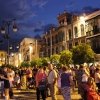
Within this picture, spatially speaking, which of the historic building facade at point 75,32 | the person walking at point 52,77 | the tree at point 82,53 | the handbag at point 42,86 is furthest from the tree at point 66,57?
the person walking at point 52,77

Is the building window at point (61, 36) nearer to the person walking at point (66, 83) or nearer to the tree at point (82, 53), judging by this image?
the tree at point (82, 53)

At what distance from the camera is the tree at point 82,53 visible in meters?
31.8

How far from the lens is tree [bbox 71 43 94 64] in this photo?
31.8 meters

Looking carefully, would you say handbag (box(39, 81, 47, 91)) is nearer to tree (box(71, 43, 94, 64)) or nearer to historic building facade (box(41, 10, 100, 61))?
historic building facade (box(41, 10, 100, 61))

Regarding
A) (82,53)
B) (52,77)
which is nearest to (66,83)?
(52,77)

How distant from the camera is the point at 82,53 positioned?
105ft

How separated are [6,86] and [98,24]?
96.9ft

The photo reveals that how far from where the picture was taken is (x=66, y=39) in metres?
48.2

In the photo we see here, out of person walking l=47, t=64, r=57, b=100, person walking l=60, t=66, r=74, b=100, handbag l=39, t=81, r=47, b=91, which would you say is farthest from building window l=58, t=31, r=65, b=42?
person walking l=60, t=66, r=74, b=100

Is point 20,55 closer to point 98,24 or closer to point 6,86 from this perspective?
point 98,24

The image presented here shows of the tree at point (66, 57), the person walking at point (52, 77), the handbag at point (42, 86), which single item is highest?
the tree at point (66, 57)

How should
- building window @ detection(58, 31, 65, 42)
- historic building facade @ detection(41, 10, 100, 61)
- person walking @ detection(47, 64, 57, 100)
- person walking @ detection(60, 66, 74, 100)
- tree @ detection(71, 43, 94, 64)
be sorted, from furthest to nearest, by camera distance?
building window @ detection(58, 31, 65, 42) < historic building facade @ detection(41, 10, 100, 61) < tree @ detection(71, 43, 94, 64) < person walking @ detection(47, 64, 57, 100) < person walking @ detection(60, 66, 74, 100)

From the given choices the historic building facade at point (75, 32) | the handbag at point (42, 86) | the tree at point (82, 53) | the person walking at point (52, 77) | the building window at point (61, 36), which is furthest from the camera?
the building window at point (61, 36)

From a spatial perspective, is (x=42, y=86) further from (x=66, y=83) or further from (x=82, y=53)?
(x=82, y=53)
